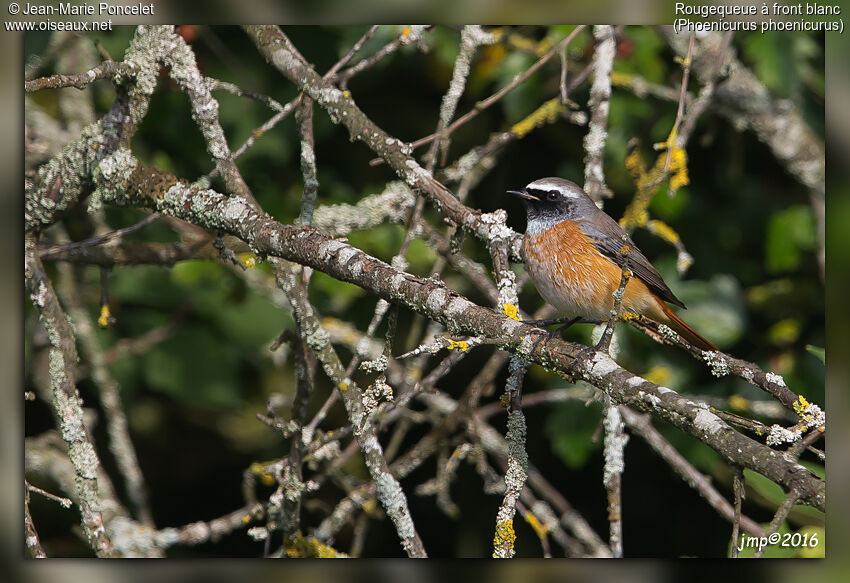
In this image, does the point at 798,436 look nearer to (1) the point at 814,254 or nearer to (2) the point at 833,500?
(2) the point at 833,500

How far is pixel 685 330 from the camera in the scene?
9.68 ft

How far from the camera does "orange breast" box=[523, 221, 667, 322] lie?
2.84 meters

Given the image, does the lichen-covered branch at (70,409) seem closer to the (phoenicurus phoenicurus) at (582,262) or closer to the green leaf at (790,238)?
the (phoenicurus phoenicurus) at (582,262)

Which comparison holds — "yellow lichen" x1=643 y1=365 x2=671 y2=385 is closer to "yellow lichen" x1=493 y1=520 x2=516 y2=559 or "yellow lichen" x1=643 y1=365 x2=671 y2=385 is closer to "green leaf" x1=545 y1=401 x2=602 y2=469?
"green leaf" x1=545 y1=401 x2=602 y2=469

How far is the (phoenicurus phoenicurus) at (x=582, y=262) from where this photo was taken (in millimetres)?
2844

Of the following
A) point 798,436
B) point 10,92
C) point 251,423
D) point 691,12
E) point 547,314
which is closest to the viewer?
point 798,436

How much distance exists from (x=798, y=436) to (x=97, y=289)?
338 cm

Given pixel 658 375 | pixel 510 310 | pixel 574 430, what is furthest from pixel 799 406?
pixel 574 430

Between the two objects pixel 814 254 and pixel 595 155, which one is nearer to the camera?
pixel 595 155

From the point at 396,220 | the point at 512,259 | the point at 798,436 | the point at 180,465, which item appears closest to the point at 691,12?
the point at 512,259

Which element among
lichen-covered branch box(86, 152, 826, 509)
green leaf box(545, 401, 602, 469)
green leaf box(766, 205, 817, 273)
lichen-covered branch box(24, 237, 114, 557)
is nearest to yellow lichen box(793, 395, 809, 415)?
lichen-covered branch box(86, 152, 826, 509)

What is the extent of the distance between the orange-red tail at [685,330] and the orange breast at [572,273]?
16cm

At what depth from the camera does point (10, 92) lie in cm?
270

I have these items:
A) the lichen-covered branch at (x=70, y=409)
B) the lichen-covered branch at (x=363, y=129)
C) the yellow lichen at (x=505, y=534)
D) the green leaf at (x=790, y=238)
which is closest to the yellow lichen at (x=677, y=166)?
the lichen-covered branch at (x=363, y=129)
